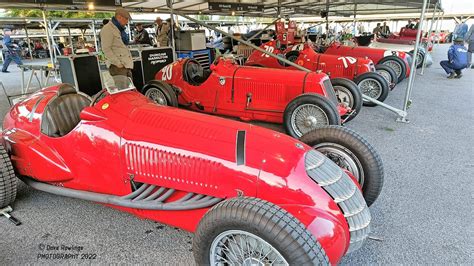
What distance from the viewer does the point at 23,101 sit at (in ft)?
9.87

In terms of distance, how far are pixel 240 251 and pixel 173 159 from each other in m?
0.79

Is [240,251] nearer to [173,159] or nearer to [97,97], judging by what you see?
[173,159]

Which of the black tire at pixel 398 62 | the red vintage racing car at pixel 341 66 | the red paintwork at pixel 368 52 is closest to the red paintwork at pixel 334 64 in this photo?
the red vintage racing car at pixel 341 66

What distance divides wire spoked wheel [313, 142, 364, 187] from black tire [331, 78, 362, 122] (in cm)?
273

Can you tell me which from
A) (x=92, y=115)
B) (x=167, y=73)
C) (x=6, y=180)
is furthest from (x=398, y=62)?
(x=6, y=180)

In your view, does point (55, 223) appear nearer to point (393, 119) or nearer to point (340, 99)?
point (340, 99)

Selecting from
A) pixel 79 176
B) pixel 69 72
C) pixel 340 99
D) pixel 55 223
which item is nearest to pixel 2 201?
pixel 55 223

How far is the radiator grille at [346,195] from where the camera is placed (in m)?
1.89

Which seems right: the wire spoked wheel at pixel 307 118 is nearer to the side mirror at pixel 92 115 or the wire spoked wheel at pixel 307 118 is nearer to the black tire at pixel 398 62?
the side mirror at pixel 92 115

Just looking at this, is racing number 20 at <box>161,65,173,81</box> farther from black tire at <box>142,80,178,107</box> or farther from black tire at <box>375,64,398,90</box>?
black tire at <box>375,64,398,90</box>

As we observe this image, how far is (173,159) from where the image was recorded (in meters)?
2.12

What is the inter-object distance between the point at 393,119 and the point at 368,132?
101 cm

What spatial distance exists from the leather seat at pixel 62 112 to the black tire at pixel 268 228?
189 cm

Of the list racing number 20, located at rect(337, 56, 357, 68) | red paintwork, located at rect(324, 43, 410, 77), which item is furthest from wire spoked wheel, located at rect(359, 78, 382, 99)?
red paintwork, located at rect(324, 43, 410, 77)
